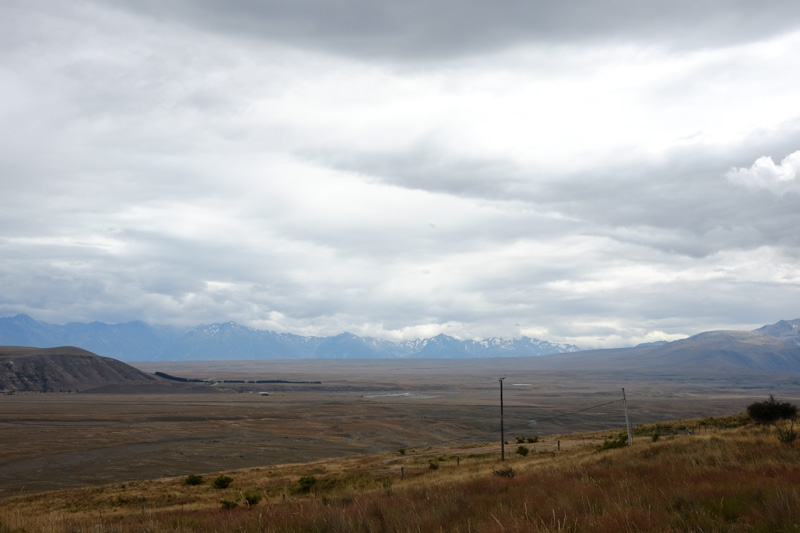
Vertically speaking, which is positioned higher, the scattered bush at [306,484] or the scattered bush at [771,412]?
the scattered bush at [771,412]

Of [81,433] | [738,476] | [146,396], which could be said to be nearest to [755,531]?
[738,476]

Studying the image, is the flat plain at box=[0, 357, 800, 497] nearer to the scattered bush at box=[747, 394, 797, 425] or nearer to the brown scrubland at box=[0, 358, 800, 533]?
the brown scrubland at box=[0, 358, 800, 533]

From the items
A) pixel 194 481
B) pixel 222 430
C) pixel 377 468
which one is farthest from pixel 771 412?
pixel 222 430

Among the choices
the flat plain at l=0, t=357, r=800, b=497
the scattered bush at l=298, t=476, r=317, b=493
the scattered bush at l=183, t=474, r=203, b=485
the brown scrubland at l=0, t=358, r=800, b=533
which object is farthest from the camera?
the flat plain at l=0, t=357, r=800, b=497

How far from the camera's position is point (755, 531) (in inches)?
278

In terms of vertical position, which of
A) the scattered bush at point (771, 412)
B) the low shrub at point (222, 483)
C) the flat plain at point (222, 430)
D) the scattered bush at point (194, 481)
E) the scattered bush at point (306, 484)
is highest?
the scattered bush at point (771, 412)

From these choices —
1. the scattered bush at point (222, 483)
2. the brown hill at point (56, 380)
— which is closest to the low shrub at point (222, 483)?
the scattered bush at point (222, 483)

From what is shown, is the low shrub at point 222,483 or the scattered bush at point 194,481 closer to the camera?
the low shrub at point 222,483

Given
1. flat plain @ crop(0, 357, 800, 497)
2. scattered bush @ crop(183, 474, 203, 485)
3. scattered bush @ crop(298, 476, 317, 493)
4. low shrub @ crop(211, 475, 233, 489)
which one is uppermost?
scattered bush @ crop(298, 476, 317, 493)

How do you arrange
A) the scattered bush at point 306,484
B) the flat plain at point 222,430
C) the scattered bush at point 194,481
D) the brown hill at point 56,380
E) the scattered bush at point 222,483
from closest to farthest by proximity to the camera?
the scattered bush at point 306,484, the scattered bush at point 222,483, the scattered bush at point 194,481, the flat plain at point 222,430, the brown hill at point 56,380

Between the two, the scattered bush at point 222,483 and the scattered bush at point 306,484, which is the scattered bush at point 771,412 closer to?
the scattered bush at point 306,484

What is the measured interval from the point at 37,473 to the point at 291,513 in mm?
62199

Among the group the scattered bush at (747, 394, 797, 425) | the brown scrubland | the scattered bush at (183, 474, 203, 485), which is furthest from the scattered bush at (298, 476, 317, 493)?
the scattered bush at (747, 394, 797, 425)

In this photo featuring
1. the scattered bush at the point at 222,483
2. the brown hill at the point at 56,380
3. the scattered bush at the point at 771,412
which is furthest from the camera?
the brown hill at the point at 56,380
